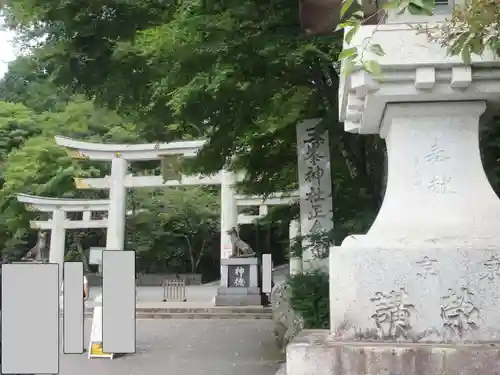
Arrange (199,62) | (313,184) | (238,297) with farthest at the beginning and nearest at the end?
(238,297)
(313,184)
(199,62)

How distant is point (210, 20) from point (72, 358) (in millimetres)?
6361

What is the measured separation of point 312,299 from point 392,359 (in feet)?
13.5

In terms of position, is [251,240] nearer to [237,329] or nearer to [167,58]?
[237,329]

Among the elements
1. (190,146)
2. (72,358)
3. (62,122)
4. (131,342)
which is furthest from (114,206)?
(131,342)

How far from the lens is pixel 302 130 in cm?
855

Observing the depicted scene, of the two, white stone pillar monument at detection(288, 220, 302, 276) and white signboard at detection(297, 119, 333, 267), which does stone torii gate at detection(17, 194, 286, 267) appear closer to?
white stone pillar monument at detection(288, 220, 302, 276)

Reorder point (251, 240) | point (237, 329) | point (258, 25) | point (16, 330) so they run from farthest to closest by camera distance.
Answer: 1. point (251, 240)
2. point (237, 329)
3. point (258, 25)
4. point (16, 330)

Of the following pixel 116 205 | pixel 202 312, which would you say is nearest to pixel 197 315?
pixel 202 312

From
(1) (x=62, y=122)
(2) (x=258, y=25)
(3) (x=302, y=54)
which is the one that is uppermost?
(1) (x=62, y=122)

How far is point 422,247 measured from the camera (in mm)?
3656

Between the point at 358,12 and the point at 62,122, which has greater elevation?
the point at 62,122

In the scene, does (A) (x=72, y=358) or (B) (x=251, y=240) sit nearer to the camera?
(A) (x=72, y=358)

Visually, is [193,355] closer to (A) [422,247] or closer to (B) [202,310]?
(A) [422,247]

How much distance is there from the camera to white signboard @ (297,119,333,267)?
8.55 m
